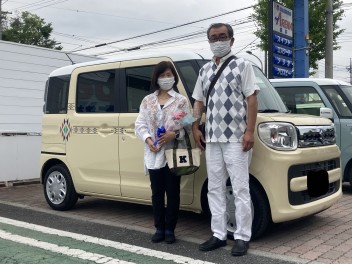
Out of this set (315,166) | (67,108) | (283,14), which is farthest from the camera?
(283,14)

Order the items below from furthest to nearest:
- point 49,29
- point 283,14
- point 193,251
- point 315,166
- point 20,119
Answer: point 49,29 < point 283,14 < point 20,119 < point 315,166 < point 193,251

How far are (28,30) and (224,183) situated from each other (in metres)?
29.1

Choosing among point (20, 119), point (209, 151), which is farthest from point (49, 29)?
point (209, 151)

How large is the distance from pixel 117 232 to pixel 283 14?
8.04m

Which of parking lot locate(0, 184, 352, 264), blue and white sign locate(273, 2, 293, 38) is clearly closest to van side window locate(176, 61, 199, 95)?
parking lot locate(0, 184, 352, 264)

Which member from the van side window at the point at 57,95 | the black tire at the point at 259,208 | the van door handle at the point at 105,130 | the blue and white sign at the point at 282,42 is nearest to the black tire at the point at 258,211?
the black tire at the point at 259,208

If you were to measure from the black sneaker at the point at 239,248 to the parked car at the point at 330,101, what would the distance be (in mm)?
3437

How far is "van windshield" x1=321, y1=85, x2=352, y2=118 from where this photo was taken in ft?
22.7

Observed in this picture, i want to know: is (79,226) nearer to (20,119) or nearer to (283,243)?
(283,243)

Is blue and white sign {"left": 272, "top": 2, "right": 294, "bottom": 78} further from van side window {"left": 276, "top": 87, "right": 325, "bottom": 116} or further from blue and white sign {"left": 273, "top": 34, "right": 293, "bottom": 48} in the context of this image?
van side window {"left": 276, "top": 87, "right": 325, "bottom": 116}

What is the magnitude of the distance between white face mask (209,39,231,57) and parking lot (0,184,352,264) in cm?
182

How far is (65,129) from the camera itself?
230 inches

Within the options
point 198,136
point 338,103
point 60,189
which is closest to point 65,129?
point 60,189

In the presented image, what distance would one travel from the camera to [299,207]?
425 centimetres
